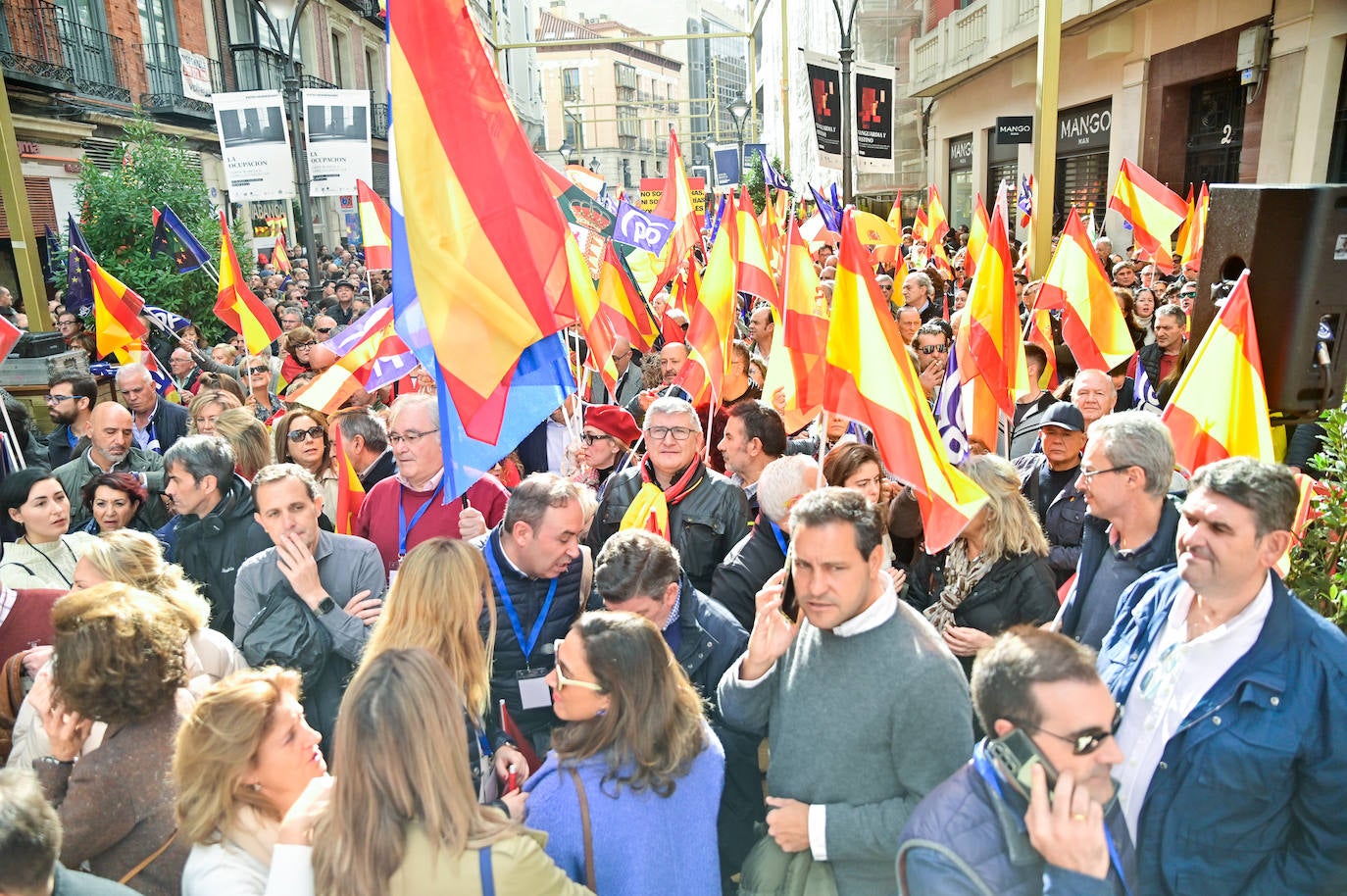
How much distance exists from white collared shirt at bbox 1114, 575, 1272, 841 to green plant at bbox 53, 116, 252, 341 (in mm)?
10810

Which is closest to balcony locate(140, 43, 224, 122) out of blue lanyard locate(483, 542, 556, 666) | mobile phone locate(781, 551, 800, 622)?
blue lanyard locate(483, 542, 556, 666)

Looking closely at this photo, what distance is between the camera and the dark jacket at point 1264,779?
225 centimetres

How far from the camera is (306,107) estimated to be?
1084 centimetres

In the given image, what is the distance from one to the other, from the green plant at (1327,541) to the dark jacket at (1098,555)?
0.41 m

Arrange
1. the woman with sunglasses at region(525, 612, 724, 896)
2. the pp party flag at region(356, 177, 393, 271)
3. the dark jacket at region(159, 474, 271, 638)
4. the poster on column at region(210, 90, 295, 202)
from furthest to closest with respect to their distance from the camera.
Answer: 1. the poster on column at region(210, 90, 295, 202)
2. the pp party flag at region(356, 177, 393, 271)
3. the dark jacket at region(159, 474, 271, 638)
4. the woman with sunglasses at region(525, 612, 724, 896)

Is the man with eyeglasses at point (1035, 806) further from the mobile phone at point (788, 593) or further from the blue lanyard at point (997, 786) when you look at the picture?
the mobile phone at point (788, 593)

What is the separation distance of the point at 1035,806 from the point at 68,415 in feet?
20.6

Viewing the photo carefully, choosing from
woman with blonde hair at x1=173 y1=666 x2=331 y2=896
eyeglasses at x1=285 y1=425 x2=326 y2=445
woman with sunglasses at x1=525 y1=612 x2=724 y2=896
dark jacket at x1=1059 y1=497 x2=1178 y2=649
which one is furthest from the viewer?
eyeglasses at x1=285 y1=425 x2=326 y2=445

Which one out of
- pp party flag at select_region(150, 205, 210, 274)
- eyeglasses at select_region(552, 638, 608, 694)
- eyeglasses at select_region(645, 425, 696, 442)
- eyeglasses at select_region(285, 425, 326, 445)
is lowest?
eyeglasses at select_region(285, 425, 326, 445)

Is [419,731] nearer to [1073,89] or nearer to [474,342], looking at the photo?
[474,342]

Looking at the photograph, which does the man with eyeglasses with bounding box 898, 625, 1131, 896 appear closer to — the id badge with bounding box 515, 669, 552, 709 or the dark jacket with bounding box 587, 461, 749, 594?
the id badge with bounding box 515, 669, 552, 709

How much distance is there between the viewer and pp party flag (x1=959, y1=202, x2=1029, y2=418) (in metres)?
5.26

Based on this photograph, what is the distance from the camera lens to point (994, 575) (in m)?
3.31

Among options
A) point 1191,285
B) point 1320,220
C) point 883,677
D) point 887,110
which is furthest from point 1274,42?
point 883,677
